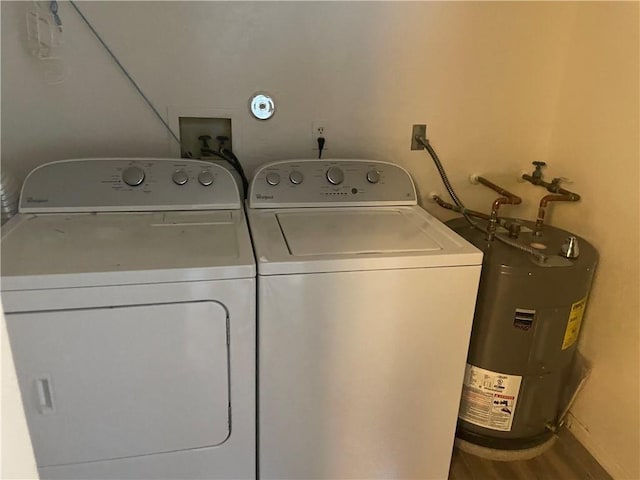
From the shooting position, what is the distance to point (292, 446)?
1.47 metres

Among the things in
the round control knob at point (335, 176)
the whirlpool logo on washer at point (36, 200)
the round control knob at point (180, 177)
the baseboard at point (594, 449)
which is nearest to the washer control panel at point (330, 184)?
the round control knob at point (335, 176)

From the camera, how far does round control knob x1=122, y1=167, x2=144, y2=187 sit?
158cm

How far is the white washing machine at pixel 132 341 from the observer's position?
3.86 ft

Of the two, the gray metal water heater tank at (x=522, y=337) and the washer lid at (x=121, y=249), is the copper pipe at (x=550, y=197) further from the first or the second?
the washer lid at (x=121, y=249)

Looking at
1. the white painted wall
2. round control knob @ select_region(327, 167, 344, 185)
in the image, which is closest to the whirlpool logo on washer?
the white painted wall

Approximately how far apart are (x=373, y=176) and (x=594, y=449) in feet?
4.00

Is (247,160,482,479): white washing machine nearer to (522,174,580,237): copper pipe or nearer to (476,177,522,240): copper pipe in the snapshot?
(476,177,522,240): copper pipe

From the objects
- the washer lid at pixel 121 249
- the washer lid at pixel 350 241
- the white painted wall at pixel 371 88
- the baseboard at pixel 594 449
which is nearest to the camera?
the washer lid at pixel 121 249

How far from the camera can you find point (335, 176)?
172 cm

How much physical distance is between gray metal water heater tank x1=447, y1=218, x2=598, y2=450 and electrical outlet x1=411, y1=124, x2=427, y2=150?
12.9 inches

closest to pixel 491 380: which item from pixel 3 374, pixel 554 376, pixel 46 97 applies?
pixel 554 376

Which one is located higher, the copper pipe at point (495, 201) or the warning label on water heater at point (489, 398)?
the copper pipe at point (495, 201)

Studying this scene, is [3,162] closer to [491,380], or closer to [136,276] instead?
[136,276]

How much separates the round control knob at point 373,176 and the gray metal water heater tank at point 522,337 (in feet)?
1.05
